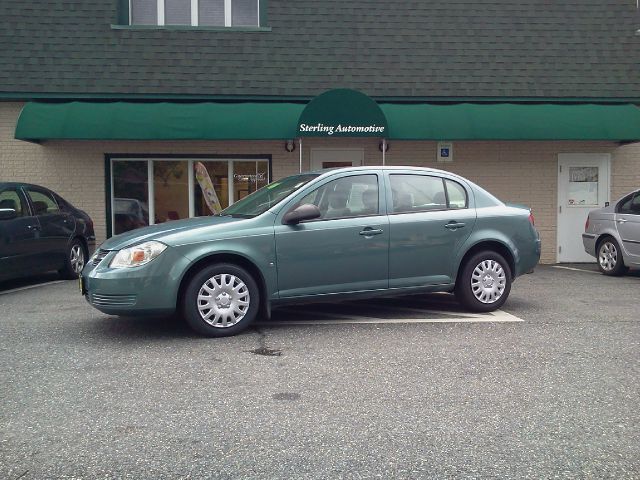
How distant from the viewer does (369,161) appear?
1323cm

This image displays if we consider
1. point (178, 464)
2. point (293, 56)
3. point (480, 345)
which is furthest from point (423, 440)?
point (293, 56)

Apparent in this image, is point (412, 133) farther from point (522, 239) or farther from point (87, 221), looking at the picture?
point (87, 221)

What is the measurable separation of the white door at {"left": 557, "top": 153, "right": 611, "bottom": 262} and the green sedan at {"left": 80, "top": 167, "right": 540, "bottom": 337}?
6201mm

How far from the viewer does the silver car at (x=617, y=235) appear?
1084cm

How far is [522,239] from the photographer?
7.75 meters

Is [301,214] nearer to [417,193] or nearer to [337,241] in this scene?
[337,241]

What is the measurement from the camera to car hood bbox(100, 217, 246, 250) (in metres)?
6.39

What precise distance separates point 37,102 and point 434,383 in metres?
10.2

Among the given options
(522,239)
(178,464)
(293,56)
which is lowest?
(178,464)

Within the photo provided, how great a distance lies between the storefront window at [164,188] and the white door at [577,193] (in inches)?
252

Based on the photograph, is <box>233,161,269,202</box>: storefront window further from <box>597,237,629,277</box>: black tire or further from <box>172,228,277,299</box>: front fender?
<box>172,228,277,299</box>: front fender

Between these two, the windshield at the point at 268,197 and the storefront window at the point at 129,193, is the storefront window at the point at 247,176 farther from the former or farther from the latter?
the windshield at the point at 268,197

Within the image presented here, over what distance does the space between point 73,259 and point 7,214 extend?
1.71m

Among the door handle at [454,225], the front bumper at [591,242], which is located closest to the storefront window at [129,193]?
the door handle at [454,225]
